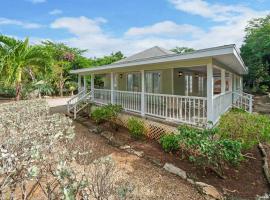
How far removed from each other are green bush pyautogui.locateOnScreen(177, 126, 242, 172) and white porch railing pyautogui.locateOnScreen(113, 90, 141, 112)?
14.3 feet

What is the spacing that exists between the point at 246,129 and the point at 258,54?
24.5 meters

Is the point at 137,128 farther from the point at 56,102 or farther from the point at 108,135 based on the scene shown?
the point at 56,102

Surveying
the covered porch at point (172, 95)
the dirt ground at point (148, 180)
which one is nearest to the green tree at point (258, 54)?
the covered porch at point (172, 95)

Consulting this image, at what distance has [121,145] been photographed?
8.55 metres

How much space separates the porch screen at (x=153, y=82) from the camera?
42.2 feet

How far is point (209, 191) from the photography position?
523 centimetres

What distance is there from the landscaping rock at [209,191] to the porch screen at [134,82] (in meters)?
9.20

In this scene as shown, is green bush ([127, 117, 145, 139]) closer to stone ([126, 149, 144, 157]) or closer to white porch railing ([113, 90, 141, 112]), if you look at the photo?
stone ([126, 149, 144, 157])

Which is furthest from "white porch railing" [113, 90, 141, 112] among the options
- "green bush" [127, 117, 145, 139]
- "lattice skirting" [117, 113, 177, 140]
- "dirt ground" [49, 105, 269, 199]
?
"dirt ground" [49, 105, 269, 199]

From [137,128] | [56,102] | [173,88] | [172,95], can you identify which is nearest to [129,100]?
[137,128]

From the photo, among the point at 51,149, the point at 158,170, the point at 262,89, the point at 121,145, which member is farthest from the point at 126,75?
the point at 262,89

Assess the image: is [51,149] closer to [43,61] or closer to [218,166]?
[218,166]

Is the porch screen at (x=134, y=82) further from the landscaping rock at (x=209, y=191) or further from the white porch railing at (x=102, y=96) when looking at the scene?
the landscaping rock at (x=209, y=191)

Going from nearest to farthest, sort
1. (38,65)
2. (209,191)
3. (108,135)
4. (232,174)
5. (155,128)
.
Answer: (209,191) < (232,174) < (155,128) < (108,135) < (38,65)
